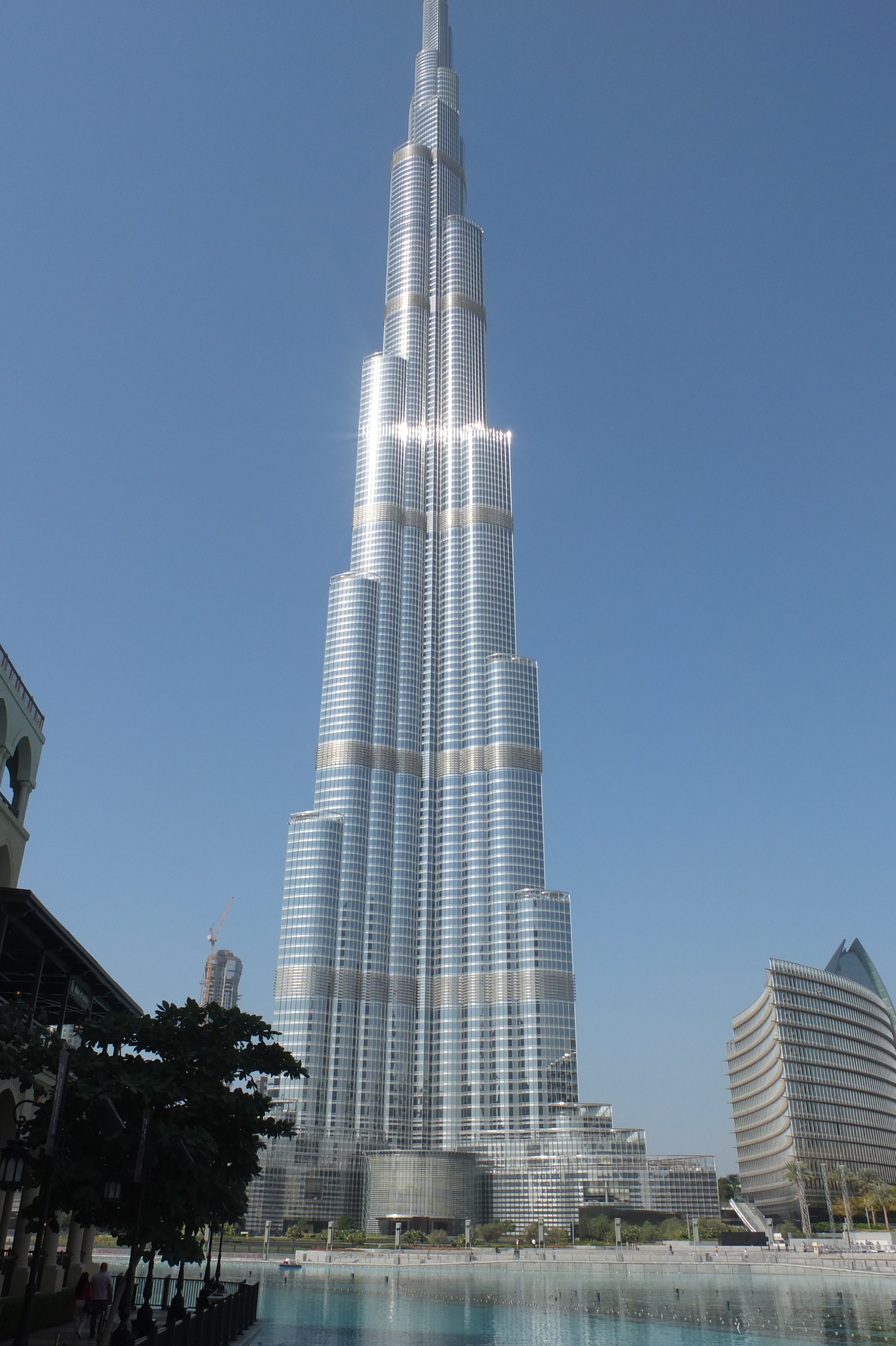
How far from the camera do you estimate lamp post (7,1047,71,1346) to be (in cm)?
2553

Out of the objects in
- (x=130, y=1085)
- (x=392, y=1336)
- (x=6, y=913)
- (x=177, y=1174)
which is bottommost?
(x=392, y=1336)

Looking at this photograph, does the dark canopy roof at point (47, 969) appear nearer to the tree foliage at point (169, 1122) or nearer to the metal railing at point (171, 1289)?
the tree foliage at point (169, 1122)

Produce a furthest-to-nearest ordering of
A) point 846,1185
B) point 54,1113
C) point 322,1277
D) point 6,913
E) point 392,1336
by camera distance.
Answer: point 846,1185
point 322,1277
point 392,1336
point 6,913
point 54,1113

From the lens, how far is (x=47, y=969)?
4400 centimetres

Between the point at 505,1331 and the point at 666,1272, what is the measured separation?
7034 cm

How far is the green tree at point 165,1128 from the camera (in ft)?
107

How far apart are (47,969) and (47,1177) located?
1779cm

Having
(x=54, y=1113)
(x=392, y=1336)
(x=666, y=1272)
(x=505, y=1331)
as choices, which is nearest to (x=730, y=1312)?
(x=505, y=1331)

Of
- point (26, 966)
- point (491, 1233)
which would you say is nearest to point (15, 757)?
point (26, 966)

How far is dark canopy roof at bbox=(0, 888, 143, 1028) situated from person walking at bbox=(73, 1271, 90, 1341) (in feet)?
32.4

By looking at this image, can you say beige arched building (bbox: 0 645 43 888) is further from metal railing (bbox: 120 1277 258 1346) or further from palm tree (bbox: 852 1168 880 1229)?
palm tree (bbox: 852 1168 880 1229)

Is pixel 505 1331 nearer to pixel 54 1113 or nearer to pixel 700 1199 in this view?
pixel 54 1113

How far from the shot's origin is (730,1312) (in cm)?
7281

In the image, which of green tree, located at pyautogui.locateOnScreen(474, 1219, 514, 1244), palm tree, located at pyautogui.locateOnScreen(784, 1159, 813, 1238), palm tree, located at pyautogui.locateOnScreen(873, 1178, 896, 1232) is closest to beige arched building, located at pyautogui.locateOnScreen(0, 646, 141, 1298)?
green tree, located at pyautogui.locateOnScreen(474, 1219, 514, 1244)
